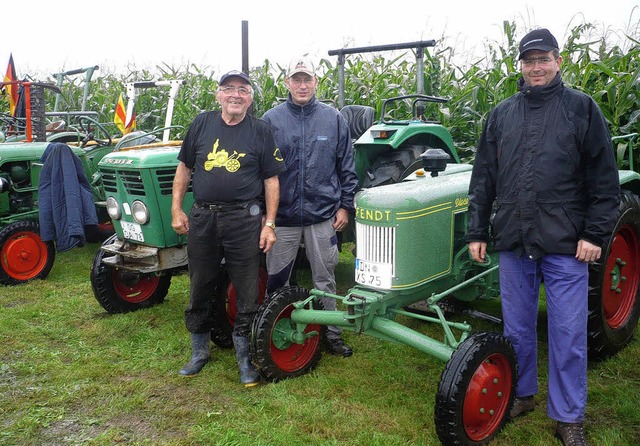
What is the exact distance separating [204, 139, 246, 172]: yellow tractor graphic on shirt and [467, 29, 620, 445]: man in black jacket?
1207mm

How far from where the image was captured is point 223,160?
3.14 meters

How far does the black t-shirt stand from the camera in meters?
3.13

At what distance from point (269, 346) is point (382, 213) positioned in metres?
0.89

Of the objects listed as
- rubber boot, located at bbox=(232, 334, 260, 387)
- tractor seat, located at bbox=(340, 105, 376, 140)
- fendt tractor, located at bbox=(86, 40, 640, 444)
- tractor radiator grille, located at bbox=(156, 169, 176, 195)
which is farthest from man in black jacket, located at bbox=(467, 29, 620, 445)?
tractor seat, located at bbox=(340, 105, 376, 140)

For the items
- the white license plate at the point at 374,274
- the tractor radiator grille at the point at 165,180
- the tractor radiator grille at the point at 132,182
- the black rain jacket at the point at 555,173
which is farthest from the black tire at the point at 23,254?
the black rain jacket at the point at 555,173

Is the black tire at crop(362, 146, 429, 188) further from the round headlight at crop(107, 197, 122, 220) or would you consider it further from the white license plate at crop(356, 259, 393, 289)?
the round headlight at crop(107, 197, 122, 220)

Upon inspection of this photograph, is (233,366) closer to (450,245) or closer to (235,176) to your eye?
(235,176)

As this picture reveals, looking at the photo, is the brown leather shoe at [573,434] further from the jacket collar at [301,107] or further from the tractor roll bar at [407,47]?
the tractor roll bar at [407,47]

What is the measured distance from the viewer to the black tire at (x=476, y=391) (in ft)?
8.07

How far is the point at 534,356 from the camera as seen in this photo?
2791mm

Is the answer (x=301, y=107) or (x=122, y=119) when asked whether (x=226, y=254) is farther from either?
(x=122, y=119)

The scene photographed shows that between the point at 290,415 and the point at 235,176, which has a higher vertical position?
the point at 235,176

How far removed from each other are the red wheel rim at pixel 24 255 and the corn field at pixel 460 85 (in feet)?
7.72

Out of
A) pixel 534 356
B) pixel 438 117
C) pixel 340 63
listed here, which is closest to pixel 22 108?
pixel 340 63
